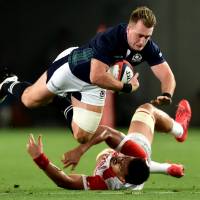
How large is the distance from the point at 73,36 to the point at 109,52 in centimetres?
1168

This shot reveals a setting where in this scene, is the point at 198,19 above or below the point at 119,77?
below

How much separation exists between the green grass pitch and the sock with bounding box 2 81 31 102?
33.9 inches

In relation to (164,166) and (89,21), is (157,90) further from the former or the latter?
(164,166)

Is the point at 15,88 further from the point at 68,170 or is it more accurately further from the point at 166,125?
the point at 166,125

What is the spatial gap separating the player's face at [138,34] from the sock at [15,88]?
1677 millimetres

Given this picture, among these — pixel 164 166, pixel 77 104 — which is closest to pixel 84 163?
pixel 77 104

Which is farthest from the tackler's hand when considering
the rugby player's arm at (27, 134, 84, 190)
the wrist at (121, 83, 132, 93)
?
the rugby player's arm at (27, 134, 84, 190)

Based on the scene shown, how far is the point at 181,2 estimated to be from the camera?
20.4m

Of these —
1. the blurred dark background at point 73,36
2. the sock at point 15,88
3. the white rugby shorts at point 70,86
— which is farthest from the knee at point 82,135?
the blurred dark background at point 73,36

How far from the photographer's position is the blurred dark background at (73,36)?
19875 mm

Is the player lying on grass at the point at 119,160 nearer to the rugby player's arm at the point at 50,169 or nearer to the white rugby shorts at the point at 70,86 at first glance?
the rugby player's arm at the point at 50,169

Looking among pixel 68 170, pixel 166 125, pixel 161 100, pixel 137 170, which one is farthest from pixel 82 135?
pixel 137 170

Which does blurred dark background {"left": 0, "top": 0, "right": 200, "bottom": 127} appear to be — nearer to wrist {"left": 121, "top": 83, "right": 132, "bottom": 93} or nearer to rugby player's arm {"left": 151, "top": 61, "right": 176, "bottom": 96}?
rugby player's arm {"left": 151, "top": 61, "right": 176, "bottom": 96}

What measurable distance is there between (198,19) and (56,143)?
21.7 ft
